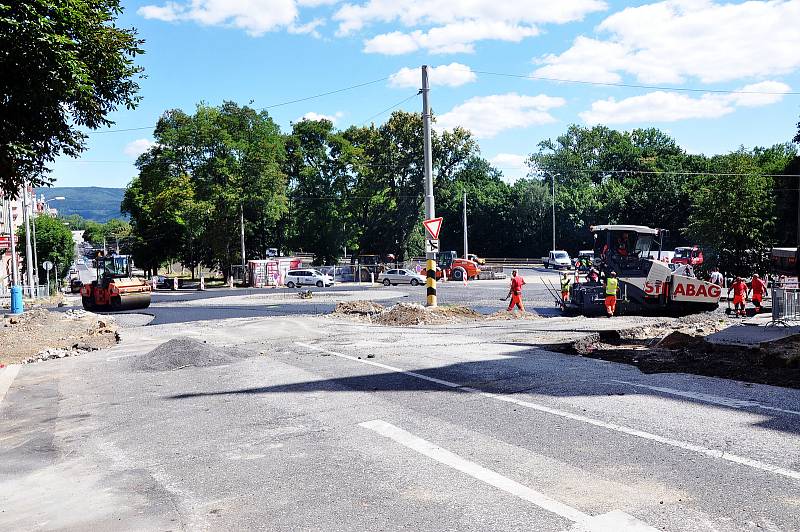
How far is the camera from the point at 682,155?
294ft

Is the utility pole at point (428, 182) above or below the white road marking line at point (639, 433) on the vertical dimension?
above

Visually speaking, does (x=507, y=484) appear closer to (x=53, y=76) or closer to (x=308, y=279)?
(x=53, y=76)

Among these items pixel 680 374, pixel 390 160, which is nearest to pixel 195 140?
pixel 390 160

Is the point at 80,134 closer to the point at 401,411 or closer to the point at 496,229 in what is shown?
the point at 401,411

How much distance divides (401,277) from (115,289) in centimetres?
2445

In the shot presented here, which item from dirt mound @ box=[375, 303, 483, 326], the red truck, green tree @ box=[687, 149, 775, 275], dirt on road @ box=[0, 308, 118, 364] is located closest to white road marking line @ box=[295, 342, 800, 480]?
dirt on road @ box=[0, 308, 118, 364]

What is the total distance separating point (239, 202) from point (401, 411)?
50.1 metres

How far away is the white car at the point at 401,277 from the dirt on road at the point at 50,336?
95.4ft

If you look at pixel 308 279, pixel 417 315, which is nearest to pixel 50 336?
pixel 417 315

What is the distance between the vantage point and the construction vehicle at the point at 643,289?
23.2 meters

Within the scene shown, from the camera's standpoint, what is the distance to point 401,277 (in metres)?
53.3

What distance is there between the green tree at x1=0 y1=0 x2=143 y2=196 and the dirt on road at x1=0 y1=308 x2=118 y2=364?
3.92 m

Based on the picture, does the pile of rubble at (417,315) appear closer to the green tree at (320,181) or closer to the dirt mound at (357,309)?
the dirt mound at (357,309)

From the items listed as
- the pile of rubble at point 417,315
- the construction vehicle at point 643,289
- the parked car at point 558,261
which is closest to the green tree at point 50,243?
the parked car at point 558,261
